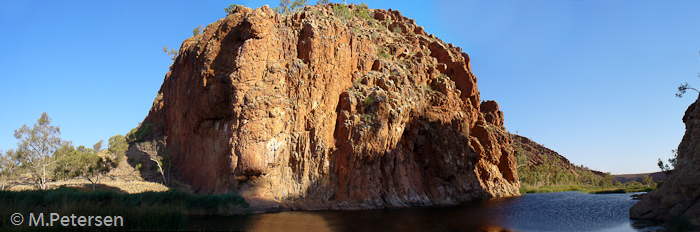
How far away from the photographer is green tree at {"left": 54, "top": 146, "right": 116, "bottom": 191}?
3881 cm

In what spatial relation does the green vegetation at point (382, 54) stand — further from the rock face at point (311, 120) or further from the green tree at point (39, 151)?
the green tree at point (39, 151)

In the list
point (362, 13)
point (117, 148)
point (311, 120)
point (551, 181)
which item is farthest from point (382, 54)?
point (551, 181)

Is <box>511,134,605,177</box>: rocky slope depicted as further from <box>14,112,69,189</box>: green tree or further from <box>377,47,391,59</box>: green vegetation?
<box>14,112,69,189</box>: green tree

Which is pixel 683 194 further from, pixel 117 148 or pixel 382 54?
pixel 117 148

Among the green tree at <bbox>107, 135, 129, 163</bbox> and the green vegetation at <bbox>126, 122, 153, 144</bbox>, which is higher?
the green vegetation at <bbox>126, 122, 153, 144</bbox>

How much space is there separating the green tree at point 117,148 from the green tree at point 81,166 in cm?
300

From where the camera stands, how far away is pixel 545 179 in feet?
280

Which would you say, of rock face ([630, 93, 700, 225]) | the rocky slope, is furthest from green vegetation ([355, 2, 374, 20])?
the rocky slope

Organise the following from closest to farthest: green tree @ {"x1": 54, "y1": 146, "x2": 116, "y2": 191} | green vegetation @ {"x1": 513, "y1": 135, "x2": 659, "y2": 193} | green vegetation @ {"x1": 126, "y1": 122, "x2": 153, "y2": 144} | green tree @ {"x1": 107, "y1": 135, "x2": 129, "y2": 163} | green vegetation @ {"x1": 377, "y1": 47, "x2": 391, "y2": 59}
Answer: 1. green tree @ {"x1": 54, "y1": 146, "x2": 116, "y2": 191}
2. green tree @ {"x1": 107, "y1": 135, "x2": 129, "y2": 163}
3. green vegetation @ {"x1": 377, "y1": 47, "x2": 391, "y2": 59}
4. green vegetation @ {"x1": 126, "y1": 122, "x2": 153, "y2": 144}
5. green vegetation @ {"x1": 513, "y1": 135, "x2": 659, "y2": 193}

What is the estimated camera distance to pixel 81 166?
3922cm

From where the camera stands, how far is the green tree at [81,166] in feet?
127

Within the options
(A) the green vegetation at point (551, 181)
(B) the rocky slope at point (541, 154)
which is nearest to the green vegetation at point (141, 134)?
(A) the green vegetation at point (551, 181)

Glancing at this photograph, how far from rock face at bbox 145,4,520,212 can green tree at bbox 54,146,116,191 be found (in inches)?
268

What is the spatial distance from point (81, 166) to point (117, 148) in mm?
6720
